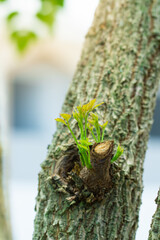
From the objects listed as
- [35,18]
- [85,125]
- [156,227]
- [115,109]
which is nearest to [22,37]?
[35,18]

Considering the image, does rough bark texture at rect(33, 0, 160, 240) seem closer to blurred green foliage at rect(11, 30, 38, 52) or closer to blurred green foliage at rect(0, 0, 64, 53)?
blurred green foliage at rect(0, 0, 64, 53)

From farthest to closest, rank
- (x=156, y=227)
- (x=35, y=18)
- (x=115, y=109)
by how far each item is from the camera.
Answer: (x=35, y=18)
(x=115, y=109)
(x=156, y=227)

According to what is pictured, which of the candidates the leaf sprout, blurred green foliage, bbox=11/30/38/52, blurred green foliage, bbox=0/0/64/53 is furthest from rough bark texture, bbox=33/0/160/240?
blurred green foliage, bbox=11/30/38/52

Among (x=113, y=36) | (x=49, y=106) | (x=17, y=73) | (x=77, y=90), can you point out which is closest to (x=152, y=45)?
(x=113, y=36)

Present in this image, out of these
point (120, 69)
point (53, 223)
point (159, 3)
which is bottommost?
point (53, 223)

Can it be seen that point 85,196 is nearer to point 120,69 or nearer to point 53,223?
point 53,223

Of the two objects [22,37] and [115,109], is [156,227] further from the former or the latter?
[22,37]

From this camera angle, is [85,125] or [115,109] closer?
[85,125]
